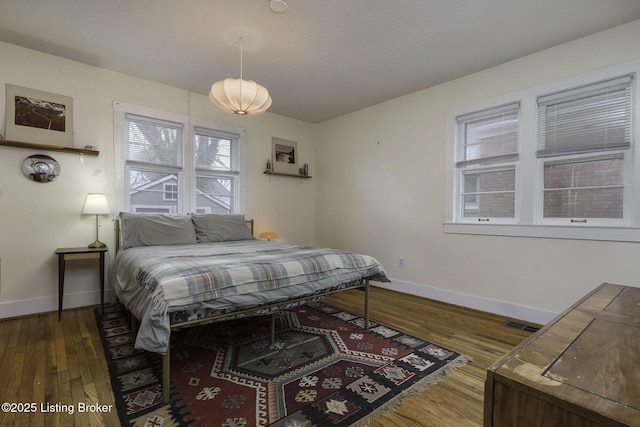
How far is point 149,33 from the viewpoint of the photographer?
258 cm

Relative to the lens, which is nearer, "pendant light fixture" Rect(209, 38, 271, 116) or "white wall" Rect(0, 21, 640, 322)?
"pendant light fixture" Rect(209, 38, 271, 116)

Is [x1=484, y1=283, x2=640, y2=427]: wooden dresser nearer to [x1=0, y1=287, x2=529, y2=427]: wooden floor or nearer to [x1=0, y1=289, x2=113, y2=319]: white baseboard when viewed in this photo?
[x1=0, y1=287, x2=529, y2=427]: wooden floor

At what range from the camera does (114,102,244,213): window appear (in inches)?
135

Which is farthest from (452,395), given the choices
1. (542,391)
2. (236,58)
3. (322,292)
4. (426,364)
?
(236,58)

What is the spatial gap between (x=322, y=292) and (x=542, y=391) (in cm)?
187

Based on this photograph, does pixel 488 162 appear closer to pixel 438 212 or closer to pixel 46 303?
A: pixel 438 212

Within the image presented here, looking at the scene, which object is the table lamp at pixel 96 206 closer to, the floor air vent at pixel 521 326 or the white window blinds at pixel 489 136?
the white window blinds at pixel 489 136

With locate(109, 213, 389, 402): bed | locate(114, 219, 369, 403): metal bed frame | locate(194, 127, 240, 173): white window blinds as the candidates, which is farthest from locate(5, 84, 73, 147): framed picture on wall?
locate(114, 219, 369, 403): metal bed frame

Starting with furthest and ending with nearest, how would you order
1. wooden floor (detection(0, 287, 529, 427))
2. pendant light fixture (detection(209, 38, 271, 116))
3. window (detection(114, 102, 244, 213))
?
1. window (detection(114, 102, 244, 213))
2. pendant light fixture (detection(209, 38, 271, 116))
3. wooden floor (detection(0, 287, 529, 427))

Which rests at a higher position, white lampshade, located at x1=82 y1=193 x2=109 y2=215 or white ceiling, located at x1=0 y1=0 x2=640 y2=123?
white ceiling, located at x1=0 y1=0 x2=640 y2=123

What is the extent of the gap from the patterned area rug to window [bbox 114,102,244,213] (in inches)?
60.8

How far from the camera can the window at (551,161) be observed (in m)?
2.45

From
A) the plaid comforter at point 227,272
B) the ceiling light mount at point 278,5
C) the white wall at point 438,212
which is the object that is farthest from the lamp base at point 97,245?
the white wall at point 438,212

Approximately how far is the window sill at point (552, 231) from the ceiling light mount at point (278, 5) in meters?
2.74
